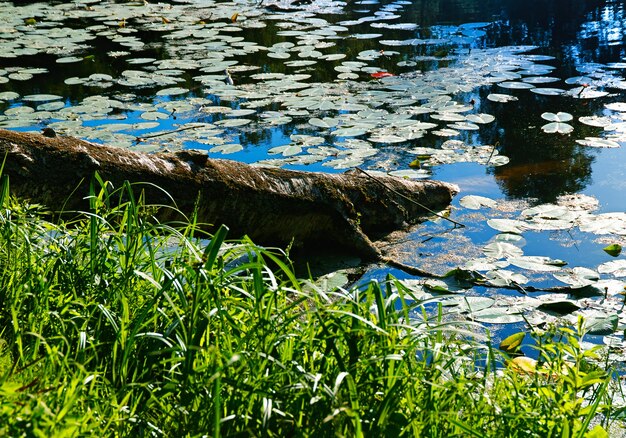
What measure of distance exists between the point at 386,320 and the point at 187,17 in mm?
8254

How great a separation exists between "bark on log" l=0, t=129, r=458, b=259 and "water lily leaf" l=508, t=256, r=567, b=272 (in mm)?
648

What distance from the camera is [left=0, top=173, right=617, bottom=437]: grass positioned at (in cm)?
141

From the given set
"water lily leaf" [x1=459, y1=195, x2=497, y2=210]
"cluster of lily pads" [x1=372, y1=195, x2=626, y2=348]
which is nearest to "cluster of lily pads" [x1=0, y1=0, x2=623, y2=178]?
"water lily leaf" [x1=459, y1=195, x2=497, y2=210]

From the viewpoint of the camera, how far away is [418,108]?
5309 millimetres

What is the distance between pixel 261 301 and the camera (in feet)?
5.74

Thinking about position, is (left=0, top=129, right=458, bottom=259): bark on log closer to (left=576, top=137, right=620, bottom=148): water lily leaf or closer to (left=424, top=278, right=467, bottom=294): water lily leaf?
(left=424, top=278, right=467, bottom=294): water lily leaf

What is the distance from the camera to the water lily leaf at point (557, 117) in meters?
5.03

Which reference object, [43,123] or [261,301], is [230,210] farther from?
[43,123]

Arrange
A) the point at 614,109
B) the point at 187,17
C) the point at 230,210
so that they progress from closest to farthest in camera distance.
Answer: the point at 230,210, the point at 614,109, the point at 187,17

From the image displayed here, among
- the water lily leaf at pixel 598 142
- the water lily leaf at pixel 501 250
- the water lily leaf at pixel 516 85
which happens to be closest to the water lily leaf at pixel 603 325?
the water lily leaf at pixel 501 250

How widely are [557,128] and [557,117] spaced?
0.63 ft

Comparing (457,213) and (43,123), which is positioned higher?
(43,123)

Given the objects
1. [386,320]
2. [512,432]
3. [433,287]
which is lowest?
[433,287]

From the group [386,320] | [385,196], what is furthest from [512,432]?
[385,196]
